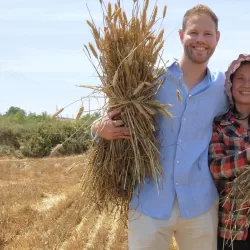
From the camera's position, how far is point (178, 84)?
2.59 meters

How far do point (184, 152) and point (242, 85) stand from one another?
49 cm

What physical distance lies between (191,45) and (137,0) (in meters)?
0.39

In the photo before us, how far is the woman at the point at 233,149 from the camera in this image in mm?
2387

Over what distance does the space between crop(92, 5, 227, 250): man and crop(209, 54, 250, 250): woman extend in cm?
5

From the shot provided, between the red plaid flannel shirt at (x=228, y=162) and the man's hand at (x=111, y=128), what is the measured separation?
0.49 m

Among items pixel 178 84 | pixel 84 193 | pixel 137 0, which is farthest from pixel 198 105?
pixel 84 193

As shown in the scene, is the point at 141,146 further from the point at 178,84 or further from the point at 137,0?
the point at 137,0

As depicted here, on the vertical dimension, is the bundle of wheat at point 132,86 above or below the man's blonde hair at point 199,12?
below

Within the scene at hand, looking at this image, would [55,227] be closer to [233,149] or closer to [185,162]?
[185,162]

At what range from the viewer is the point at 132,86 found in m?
2.51

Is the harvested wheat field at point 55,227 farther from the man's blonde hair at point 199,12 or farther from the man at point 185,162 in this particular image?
the man's blonde hair at point 199,12

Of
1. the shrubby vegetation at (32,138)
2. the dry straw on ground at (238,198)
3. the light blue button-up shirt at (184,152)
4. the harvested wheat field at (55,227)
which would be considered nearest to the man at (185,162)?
the light blue button-up shirt at (184,152)

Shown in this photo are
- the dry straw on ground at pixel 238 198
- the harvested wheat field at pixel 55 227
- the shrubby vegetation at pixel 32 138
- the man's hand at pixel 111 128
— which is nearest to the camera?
the dry straw on ground at pixel 238 198

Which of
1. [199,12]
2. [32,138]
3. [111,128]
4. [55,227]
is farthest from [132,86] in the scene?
[32,138]
